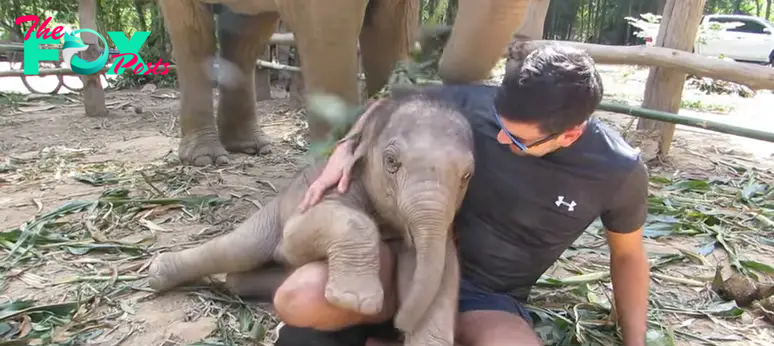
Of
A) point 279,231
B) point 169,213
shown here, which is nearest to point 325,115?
point 279,231

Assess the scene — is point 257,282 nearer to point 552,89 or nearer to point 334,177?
point 334,177

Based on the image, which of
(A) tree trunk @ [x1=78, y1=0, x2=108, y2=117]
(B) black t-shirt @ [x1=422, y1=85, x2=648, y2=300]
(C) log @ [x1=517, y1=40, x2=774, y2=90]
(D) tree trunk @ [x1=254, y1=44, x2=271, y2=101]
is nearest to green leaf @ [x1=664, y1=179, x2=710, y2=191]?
(C) log @ [x1=517, y1=40, x2=774, y2=90]

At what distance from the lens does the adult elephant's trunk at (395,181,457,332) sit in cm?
142

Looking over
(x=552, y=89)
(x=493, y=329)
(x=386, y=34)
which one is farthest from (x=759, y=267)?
(x=386, y=34)

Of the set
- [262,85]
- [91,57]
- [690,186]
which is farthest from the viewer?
[262,85]

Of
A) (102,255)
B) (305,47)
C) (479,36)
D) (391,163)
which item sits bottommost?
(102,255)

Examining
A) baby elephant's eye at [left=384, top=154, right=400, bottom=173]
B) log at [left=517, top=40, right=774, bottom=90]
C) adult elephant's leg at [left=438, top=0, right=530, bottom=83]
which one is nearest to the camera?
baby elephant's eye at [left=384, top=154, right=400, bottom=173]

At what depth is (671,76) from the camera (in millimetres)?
4242

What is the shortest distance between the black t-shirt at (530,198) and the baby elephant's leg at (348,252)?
1.09 ft

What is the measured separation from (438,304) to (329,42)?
1.29 metres

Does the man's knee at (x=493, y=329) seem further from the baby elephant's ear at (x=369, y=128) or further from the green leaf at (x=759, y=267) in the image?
the green leaf at (x=759, y=267)

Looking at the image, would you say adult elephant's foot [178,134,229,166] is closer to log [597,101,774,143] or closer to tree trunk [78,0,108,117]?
log [597,101,774,143]

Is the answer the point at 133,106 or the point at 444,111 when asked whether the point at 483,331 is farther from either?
the point at 133,106

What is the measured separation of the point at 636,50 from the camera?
4082 millimetres
